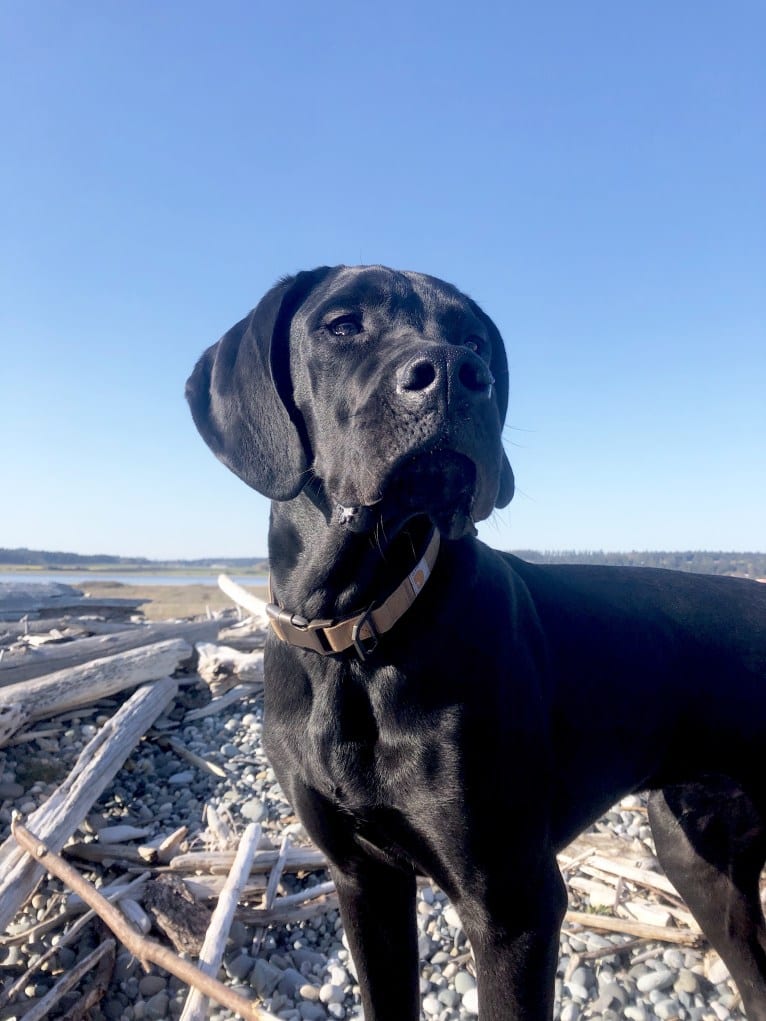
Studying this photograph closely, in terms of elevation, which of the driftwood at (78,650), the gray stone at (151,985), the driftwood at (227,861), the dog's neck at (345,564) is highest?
the dog's neck at (345,564)

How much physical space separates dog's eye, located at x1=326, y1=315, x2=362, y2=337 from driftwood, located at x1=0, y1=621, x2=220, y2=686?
4823 millimetres

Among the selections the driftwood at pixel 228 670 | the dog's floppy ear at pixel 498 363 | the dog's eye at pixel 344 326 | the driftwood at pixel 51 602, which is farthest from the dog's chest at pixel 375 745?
the driftwood at pixel 51 602

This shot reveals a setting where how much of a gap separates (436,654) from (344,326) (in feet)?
3.84

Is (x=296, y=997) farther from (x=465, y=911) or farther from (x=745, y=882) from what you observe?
(x=745, y=882)

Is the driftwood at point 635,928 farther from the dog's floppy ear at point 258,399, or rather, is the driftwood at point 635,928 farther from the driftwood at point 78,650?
the driftwood at point 78,650

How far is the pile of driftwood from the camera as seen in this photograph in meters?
3.38

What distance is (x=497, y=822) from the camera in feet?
7.50

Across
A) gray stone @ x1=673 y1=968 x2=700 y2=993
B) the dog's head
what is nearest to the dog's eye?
the dog's head

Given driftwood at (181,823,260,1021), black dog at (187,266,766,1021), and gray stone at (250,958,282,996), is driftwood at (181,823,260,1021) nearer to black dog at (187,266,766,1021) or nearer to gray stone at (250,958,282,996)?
gray stone at (250,958,282,996)

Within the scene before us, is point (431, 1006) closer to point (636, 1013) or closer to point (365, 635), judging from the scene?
point (636, 1013)

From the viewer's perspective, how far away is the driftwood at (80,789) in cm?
362

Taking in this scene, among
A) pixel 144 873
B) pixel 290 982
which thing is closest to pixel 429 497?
pixel 290 982

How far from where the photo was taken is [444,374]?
2131mm

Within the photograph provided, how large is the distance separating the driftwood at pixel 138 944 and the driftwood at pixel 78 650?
262 centimetres
